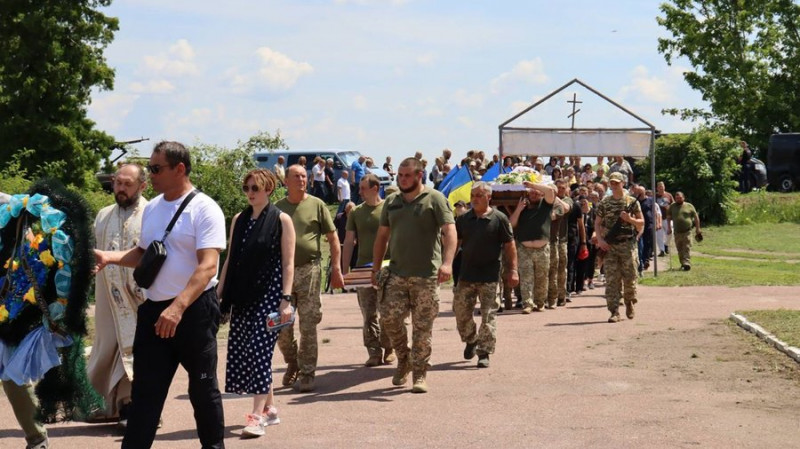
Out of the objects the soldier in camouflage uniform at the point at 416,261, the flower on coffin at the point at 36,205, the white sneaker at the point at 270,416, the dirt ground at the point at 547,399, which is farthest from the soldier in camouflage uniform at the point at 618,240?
the flower on coffin at the point at 36,205

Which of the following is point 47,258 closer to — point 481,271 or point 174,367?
point 174,367

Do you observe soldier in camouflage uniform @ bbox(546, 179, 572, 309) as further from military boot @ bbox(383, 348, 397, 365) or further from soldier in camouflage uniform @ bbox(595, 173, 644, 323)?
military boot @ bbox(383, 348, 397, 365)

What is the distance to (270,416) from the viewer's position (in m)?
9.30

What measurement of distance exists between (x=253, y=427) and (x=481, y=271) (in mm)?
4217

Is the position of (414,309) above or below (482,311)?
above

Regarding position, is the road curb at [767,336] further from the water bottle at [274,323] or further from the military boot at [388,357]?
the water bottle at [274,323]

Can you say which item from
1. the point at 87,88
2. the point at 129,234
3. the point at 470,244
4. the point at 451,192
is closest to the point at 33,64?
the point at 87,88

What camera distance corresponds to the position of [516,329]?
15836mm

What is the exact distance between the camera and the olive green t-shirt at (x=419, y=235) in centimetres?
1088

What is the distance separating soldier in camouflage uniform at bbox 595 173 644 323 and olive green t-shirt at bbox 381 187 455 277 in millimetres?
5539

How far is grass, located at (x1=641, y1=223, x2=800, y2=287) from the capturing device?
2353 cm

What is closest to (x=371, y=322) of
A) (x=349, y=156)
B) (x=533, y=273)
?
(x=533, y=273)

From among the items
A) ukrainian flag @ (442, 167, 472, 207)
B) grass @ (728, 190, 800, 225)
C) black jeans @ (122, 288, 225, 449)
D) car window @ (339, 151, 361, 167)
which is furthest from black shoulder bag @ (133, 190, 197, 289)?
car window @ (339, 151, 361, 167)

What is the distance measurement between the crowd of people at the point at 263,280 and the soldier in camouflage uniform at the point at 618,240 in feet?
0.06
